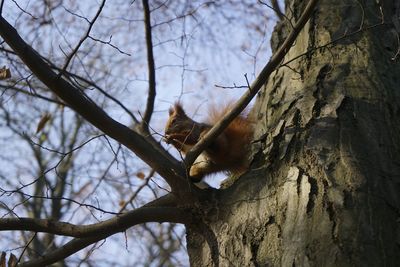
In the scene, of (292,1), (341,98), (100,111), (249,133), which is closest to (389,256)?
(341,98)

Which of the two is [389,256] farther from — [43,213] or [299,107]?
[43,213]

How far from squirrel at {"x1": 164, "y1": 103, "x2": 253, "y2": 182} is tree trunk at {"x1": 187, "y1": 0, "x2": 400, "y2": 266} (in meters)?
0.09

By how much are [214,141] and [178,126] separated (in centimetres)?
28

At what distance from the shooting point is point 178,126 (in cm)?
269

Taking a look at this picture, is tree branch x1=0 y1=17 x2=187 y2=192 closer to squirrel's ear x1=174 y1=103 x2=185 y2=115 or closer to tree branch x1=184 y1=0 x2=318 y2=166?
tree branch x1=184 y1=0 x2=318 y2=166

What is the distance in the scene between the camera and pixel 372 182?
80.4 inches

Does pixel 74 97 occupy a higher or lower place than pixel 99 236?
higher

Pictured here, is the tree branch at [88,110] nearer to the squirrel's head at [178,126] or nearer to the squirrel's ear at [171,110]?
the squirrel's head at [178,126]

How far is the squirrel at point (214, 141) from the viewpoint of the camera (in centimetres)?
253

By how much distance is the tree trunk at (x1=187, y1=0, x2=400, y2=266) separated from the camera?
1.94 meters

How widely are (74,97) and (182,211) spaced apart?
2.03ft

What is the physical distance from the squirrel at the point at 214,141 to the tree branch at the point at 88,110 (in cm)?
24

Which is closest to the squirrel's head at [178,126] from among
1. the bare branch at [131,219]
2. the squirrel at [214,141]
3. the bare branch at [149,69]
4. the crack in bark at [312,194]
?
the squirrel at [214,141]

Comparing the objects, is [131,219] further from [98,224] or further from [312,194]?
[312,194]
